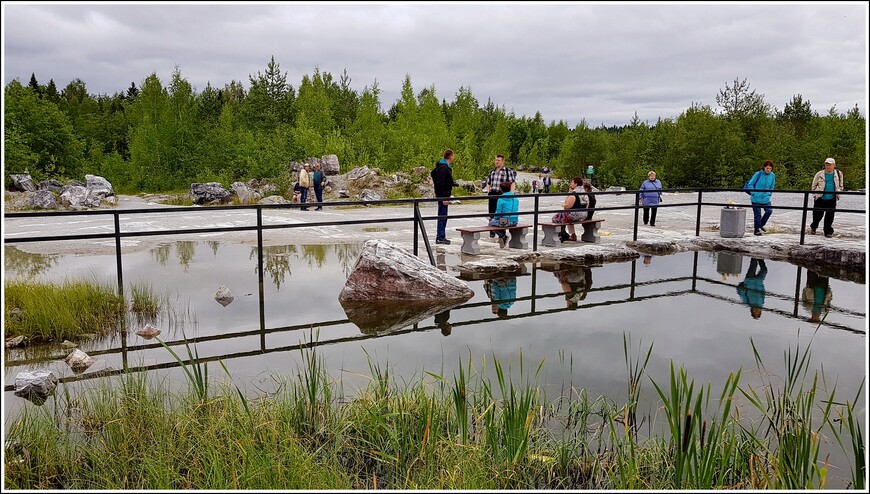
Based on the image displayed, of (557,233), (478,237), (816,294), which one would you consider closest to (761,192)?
(557,233)

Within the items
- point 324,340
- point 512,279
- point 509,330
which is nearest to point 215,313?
point 324,340

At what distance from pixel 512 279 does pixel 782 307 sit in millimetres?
3491

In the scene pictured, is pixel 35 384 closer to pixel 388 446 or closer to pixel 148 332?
pixel 148 332

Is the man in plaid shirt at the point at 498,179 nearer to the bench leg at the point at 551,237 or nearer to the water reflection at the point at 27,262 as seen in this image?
the bench leg at the point at 551,237

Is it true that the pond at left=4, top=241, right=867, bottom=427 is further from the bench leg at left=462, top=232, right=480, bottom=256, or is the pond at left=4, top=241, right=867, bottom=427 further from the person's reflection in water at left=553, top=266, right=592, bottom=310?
the bench leg at left=462, top=232, right=480, bottom=256

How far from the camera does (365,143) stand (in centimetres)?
3681

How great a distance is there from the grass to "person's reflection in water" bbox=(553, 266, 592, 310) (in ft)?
13.1

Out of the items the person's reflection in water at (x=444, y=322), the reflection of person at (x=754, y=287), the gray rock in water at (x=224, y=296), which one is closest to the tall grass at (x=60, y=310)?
the gray rock in water at (x=224, y=296)

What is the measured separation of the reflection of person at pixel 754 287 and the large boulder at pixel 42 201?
2352 centimetres

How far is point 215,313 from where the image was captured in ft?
24.8

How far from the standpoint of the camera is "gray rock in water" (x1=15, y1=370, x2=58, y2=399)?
496cm

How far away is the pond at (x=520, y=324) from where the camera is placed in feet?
18.6

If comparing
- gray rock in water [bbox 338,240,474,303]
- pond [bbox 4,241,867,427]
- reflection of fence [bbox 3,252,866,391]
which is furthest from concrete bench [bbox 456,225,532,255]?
gray rock in water [bbox 338,240,474,303]

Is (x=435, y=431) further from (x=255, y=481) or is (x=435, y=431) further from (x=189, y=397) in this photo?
(x=189, y=397)
